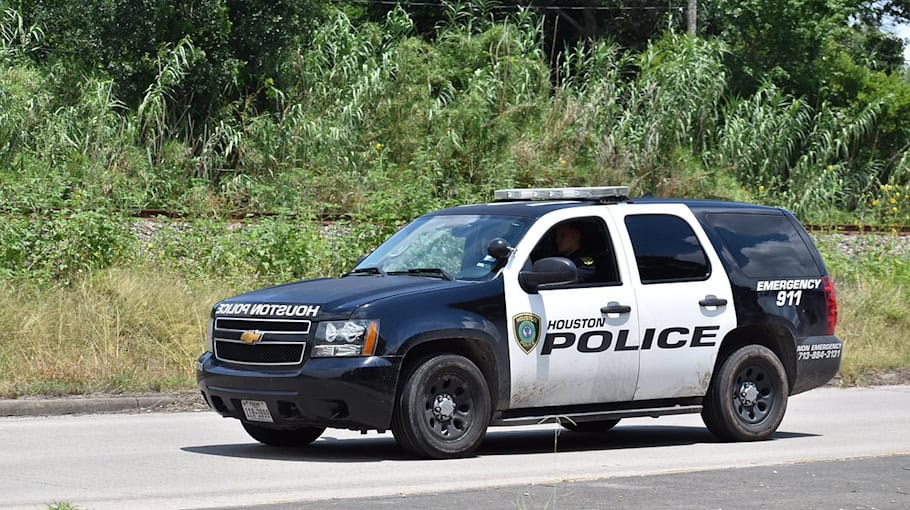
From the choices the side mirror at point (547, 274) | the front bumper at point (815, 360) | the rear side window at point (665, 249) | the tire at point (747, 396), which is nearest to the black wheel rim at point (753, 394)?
the tire at point (747, 396)

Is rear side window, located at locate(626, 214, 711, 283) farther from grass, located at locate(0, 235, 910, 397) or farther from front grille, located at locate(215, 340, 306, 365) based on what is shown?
grass, located at locate(0, 235, 910, 397)

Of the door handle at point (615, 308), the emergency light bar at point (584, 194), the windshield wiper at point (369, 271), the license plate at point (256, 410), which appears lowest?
the license plate at point (256, 410)

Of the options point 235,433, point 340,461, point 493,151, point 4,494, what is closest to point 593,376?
point 340,461

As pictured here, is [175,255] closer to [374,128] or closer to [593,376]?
[593,376]

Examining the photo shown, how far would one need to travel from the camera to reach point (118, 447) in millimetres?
10203

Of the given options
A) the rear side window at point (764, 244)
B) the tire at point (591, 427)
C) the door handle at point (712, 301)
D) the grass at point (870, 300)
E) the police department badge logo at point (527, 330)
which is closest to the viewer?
the police department badge logo at point (527, 330)

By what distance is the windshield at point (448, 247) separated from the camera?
33.0ft

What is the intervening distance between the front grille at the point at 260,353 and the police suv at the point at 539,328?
13mm

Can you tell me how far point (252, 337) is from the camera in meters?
9.55

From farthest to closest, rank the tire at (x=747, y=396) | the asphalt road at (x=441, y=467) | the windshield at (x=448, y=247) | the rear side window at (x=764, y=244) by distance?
the rear side window at (x=764, y=244), the tire at (x=747, y=396), the windshield at (x=448, y=247), the asphalt road at (x=441, y=467)

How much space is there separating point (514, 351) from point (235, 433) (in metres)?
2.84

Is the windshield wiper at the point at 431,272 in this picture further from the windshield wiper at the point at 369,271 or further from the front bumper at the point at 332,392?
the front bumper at the point at 332,392

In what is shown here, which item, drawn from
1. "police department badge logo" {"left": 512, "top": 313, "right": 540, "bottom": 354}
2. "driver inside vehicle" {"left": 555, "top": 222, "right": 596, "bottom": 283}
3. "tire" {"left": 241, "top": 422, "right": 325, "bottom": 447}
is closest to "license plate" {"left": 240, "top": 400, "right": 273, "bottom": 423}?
"tire" {"left": 241, "top": 422, "right": 325, "bottom": 447}

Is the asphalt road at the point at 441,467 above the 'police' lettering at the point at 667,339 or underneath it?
underneath
